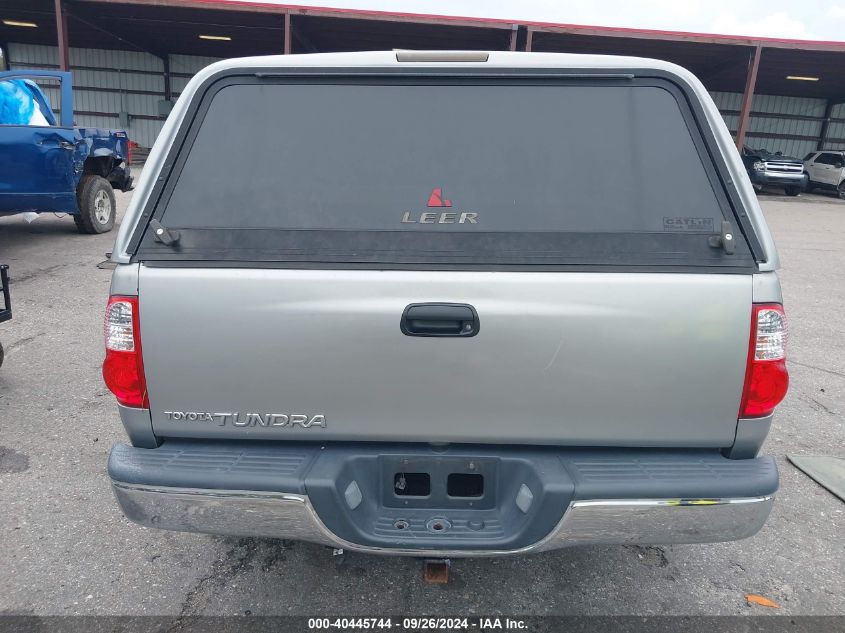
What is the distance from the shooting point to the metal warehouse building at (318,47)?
1877cm

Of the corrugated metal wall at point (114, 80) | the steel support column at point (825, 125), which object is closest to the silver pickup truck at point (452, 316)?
the corrugated metal wall at point (114, 80)

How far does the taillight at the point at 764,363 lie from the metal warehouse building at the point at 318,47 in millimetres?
17962

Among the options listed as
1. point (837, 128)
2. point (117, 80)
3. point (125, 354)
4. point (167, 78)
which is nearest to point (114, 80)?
point (117, 80)

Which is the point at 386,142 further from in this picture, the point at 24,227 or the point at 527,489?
the point at 24,227

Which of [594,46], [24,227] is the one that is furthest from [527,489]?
[594,46]

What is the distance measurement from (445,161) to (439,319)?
581 millimetres

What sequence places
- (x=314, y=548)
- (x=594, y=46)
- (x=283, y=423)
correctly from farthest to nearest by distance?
(x=594, y=46) < (x=314, y=548) < (x=283, y=423)

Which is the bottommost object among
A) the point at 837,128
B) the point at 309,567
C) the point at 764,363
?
the point at 309,567

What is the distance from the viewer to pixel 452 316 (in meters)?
1.86

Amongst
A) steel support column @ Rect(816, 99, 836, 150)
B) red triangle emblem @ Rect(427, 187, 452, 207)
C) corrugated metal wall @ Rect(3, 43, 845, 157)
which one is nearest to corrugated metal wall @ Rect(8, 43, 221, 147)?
corrugated metal wall @ Rect(3, 43, 845, 157)

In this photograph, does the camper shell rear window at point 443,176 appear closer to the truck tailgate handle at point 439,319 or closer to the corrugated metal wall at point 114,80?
the truck tailgate handle at point 439,319

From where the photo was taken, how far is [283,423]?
6.51 ft

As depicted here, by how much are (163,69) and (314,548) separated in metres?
28.9

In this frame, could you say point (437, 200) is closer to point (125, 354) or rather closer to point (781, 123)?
point (125, 354)
